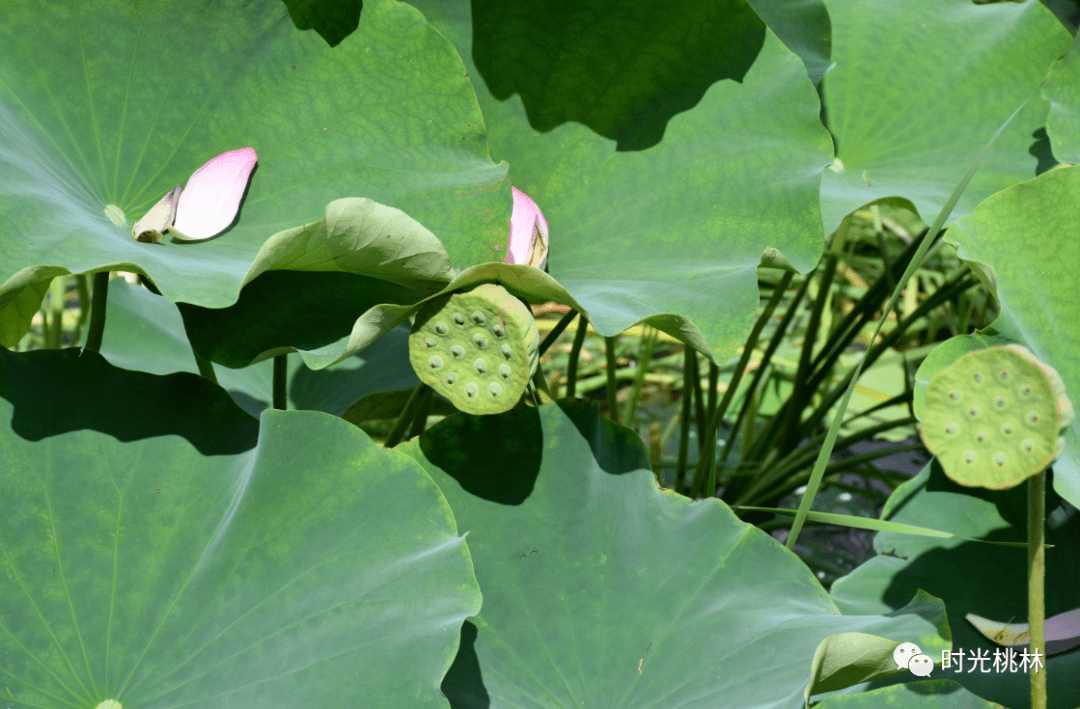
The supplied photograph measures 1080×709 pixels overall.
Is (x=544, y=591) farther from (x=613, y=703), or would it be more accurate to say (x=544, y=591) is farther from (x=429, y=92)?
(x=429, y=92)

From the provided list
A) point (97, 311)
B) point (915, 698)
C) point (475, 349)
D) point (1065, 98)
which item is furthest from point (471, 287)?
point (1065, 98)

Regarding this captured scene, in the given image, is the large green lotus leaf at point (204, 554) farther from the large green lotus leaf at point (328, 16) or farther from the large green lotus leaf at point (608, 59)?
the large green lotus leaf at point (608, 59)

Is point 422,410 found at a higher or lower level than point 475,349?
lower

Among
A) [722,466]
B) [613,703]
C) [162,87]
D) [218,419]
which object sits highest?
[162,87]

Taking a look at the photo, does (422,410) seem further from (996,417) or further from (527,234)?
(996,417)

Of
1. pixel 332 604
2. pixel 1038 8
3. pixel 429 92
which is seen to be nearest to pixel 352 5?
pixel 429 92

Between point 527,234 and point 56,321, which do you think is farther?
point 56,321

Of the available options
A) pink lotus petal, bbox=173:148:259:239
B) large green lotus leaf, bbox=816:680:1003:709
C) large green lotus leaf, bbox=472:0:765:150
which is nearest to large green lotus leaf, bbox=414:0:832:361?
large green lotus leaf, bbox=472:0:765:150
